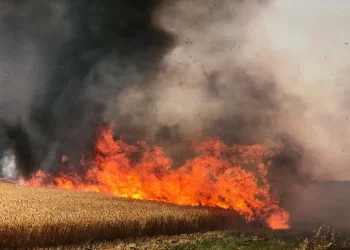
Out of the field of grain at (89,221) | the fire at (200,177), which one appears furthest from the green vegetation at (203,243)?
the fire at (200,177)

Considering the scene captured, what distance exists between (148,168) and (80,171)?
9.96 meters

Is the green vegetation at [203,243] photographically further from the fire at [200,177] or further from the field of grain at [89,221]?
the fire at [200,177]

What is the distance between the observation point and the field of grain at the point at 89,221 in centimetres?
1431

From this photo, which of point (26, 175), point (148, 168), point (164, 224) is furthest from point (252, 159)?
point (26, 175)

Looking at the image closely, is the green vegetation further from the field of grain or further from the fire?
the fire

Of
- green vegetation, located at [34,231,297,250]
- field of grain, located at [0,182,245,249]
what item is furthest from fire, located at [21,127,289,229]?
green vegetation, located at [34,231,297,250]

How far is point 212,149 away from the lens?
2831 cm

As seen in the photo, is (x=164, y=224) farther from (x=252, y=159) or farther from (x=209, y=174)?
(x=252, y=159)

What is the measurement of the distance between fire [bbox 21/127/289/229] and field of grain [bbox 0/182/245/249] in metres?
2.58

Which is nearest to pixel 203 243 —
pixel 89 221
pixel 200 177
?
pixel 89 221

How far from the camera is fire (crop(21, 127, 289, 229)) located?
25469 mm

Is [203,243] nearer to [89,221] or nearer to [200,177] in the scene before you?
[89,221]

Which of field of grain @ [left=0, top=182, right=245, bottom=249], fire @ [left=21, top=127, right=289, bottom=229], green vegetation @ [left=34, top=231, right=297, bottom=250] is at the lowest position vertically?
green vegetation @ [left=34, top=231, right=297, bottom=250]

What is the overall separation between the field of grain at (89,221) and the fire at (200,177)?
2.58 metres
